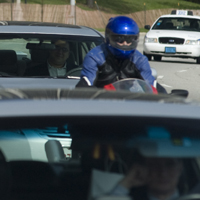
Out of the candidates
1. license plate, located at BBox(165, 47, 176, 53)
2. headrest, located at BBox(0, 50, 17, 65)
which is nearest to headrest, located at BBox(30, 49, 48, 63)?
headrest, located at BBox(0, 50, 17, 65)

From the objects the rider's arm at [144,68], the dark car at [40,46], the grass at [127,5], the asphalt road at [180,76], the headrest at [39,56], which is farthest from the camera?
the grass at [127,5]

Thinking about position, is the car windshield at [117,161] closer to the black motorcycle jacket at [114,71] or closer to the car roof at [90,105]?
the car roof at [90,105]

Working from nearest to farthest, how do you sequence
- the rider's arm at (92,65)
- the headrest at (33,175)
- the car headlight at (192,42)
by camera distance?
the headrest at (33,175)
the rider's arm at (92,65)
the car headlight at (192,42)

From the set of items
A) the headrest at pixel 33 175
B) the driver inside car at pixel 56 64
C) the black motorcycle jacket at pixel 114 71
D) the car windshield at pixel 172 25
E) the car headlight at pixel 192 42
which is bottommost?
the car headlight at pixel 192 42

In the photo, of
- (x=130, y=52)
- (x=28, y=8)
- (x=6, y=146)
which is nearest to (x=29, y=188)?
(x=6, y=146)

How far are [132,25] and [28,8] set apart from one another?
41.6 m

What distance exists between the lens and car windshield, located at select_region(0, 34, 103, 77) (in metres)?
6.54

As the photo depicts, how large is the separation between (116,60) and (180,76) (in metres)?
12.7

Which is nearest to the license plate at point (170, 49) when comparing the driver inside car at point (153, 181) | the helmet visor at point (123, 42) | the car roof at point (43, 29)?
the car roof at point (43, 29)

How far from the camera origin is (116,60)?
524 cm

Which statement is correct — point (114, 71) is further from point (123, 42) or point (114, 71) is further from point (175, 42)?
point (175, 42)

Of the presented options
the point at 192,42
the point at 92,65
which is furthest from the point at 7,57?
the point at 192,42

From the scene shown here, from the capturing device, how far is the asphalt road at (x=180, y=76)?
579 inches

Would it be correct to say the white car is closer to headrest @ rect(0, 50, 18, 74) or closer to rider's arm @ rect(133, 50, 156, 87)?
headrest @ rect(0, 50, 18, 74)
